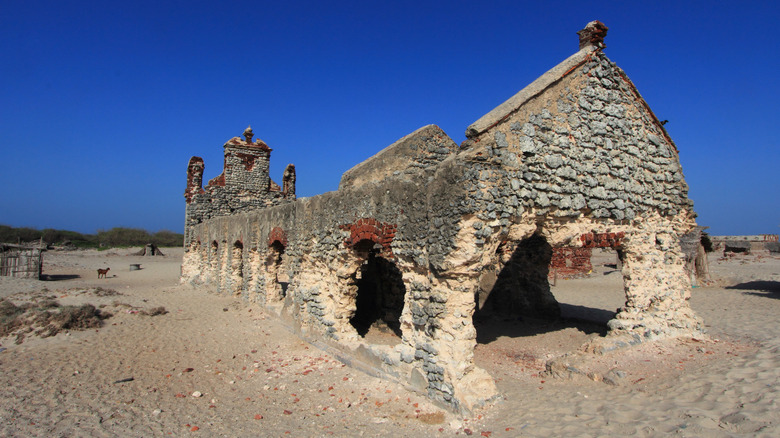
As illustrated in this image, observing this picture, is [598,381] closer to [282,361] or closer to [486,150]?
[486,150]

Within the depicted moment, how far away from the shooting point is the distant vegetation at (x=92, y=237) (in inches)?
1736

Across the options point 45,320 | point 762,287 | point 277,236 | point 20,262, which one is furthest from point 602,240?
point 20,262

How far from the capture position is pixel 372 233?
6.35 meters

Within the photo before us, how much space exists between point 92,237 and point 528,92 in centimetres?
5663

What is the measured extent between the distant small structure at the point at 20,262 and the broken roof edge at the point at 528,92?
70.3ft

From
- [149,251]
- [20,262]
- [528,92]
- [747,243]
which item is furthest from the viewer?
[149,251]

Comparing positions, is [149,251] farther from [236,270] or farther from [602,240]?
[602,240]

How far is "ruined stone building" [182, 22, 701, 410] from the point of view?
5.16 meters

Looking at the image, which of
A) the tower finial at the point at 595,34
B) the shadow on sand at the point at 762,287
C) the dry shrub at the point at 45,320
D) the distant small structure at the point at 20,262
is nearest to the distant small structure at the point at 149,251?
the distant small structure at the point at 20,262

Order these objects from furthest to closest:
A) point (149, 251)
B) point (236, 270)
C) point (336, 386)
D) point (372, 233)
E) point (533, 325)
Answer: point (149, 251), point (236, 270), point (533, 325), point (372, 233), point (336, 386)

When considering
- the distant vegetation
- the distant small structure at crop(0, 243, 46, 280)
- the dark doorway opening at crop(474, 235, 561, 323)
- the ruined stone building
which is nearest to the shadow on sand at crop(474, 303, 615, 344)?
the dark doorway opening at crop(474, 235, 561, 323)

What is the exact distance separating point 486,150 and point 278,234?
6080mm

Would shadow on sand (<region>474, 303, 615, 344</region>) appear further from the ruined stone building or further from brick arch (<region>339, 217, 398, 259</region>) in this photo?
brick arch (<region>339, 217, 398, 259</region>)

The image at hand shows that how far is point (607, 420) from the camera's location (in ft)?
15.2
